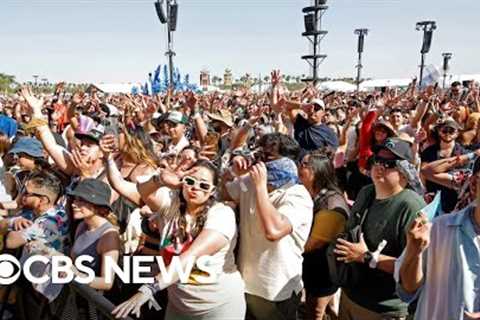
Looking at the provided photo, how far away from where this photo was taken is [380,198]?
8.21ft

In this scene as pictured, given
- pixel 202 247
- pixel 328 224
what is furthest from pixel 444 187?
pixel 202 247

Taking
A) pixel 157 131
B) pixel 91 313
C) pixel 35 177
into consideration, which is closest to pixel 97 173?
pixel 35 177

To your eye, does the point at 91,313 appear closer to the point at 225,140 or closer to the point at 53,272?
the point at 53,272

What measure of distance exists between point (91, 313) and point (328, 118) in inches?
222

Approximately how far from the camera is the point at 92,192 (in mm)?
2635

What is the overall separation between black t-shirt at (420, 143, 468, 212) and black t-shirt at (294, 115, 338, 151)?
1.16 meters

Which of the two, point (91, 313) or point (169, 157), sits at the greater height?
point (169, 157)

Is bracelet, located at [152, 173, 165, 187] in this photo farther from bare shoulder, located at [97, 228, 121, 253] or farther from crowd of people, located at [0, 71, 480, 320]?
bare shoulder, located at [97, 228, 121, 253]

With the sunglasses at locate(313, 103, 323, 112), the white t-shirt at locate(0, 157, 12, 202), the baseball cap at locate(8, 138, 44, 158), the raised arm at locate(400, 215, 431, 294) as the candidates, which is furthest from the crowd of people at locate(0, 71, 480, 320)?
the sunglasses at locate(313, 103, 323, 112)

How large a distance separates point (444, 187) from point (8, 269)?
335cm

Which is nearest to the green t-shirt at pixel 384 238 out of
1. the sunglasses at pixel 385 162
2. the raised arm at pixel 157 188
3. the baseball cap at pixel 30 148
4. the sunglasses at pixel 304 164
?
the sunglasses at pixel 385 162

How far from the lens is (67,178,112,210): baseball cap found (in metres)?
A: 2.59

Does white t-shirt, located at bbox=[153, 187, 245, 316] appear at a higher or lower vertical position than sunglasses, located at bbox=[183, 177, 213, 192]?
lower

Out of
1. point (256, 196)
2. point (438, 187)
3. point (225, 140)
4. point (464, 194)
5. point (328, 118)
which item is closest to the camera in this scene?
point (464, 194)
